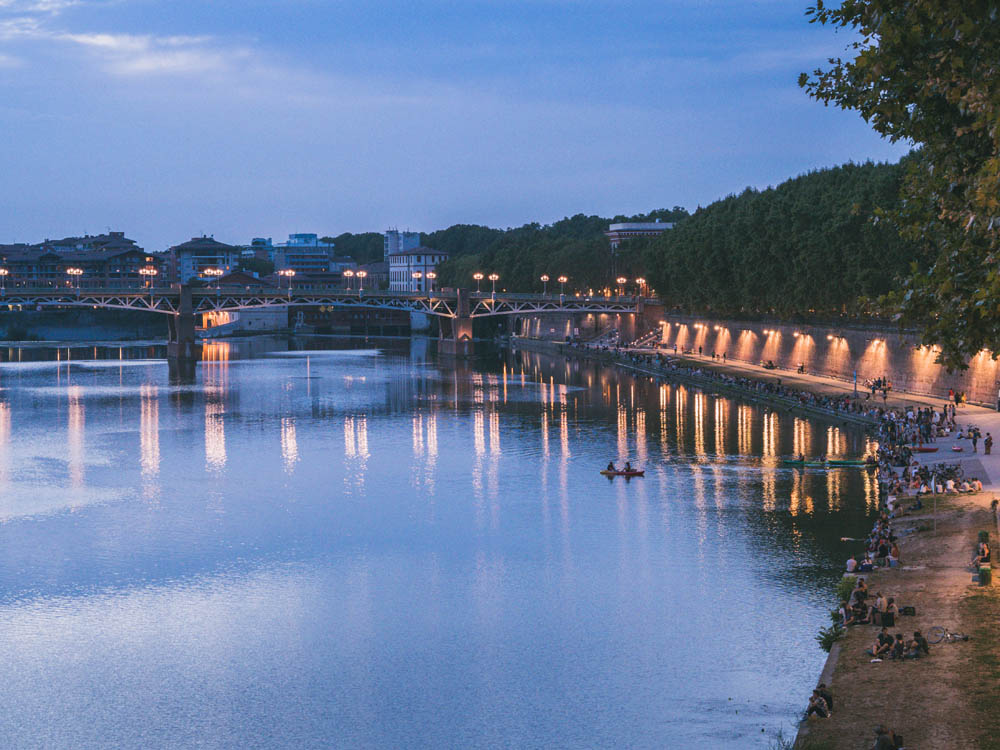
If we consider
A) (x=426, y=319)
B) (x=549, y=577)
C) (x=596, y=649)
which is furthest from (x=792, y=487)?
(x=426, y=319)

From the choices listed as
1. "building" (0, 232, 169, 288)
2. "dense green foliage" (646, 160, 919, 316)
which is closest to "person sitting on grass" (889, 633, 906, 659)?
"dense green foliage" (646, 160, 919, 316)

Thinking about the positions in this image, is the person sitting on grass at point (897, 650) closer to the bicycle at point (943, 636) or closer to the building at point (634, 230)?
the bicycle at point (943, 636)

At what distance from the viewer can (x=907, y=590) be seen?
86.4 feet

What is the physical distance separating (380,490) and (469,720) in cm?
2285

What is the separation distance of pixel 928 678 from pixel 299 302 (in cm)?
11256

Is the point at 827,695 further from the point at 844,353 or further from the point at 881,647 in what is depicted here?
the point at 844,353

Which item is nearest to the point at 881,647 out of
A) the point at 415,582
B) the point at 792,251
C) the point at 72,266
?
the point at 415,582

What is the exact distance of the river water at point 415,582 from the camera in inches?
876

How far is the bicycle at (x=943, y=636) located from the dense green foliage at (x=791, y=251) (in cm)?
3297

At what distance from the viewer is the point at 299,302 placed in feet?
422

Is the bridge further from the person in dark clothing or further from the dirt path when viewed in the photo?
the person in dark clothing

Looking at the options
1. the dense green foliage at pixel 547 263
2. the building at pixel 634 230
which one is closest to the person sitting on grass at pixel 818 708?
the dense green foliage at pixel 547 263

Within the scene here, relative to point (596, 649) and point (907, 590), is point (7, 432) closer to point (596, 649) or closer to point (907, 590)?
point (596, 649)

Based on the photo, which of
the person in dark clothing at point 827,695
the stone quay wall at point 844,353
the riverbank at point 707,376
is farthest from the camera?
the riverbank at point 707,376
